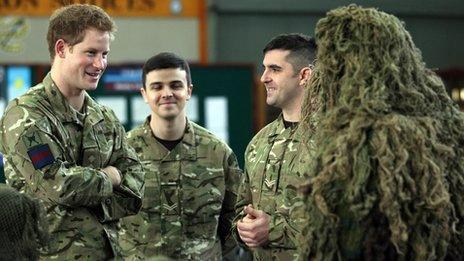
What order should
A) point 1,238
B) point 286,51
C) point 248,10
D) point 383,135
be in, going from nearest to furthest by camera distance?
point 383,135, point 1,238, point 286,51, point 248,10

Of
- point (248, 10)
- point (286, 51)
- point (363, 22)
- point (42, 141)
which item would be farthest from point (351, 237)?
point (248, 10)

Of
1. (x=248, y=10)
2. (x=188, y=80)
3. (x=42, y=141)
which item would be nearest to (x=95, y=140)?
(x=42, y=141)

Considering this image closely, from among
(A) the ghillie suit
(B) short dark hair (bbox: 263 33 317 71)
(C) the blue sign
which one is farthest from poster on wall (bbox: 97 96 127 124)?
(A) the ghillie suit

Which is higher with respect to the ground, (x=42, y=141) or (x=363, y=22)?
(x=363, y=22)

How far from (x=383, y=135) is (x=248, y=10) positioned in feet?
36.4

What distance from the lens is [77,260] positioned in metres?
4.29

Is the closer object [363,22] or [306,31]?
[363,22]

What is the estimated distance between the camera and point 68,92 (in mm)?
4387

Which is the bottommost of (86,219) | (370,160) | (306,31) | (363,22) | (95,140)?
(306,31)

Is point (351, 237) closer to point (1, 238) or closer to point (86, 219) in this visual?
point (1, 238)

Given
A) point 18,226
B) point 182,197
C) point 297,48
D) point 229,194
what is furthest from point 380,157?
point 229,194

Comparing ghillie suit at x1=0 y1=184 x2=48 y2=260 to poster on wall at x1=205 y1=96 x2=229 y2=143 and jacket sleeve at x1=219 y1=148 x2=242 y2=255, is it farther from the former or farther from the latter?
poster on wall at x1=205 y1=96 x2=229 y2=143

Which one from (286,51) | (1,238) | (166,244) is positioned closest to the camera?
(1,238)

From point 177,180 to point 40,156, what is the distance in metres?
1.51
